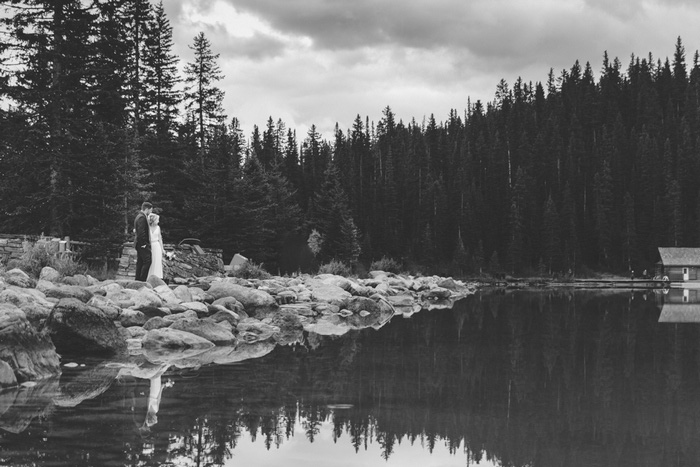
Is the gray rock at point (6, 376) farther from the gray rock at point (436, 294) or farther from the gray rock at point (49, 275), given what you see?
the gray rock at point (436, 294)

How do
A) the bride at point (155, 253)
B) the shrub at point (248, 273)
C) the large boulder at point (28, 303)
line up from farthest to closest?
the shrub at point (248, 273)
the bride at point (155, 253)
the large boulder at point (28, 303)

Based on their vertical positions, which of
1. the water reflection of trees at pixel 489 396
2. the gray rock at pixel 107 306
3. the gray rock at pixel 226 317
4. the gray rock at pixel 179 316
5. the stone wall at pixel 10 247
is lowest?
the water reflection of trees at pixel 489 396

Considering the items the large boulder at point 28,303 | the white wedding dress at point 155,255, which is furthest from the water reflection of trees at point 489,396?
the white wedding dress at point 155,255

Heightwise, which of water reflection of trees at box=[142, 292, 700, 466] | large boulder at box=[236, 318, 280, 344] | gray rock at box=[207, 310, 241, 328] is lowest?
water reflection of trees at box=[142, 292, 700, 466]

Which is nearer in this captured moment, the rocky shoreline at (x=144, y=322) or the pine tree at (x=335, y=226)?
the rocky shoreline at (x=144, y=322)

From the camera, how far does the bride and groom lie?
17125 mm

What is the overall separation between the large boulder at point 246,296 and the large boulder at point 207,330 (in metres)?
3.83

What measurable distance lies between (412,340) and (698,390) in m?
6.63

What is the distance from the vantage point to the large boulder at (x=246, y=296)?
17938 millimetres

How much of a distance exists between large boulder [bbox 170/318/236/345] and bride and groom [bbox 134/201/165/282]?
4.30 meters

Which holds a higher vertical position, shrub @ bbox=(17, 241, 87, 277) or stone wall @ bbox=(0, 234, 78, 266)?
stone wall @ bbox=(0, 234, 78, 266)

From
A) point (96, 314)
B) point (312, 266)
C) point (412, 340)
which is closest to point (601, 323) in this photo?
point (412, 340)

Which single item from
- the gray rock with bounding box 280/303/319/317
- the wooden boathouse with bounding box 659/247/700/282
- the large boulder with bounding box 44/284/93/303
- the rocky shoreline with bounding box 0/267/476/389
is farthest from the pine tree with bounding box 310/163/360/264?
the large boulder with bounding box 44/284/93/303

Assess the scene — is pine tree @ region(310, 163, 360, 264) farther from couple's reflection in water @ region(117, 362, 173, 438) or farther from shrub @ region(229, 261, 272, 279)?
couple's reflection in water @ region(117, 362, 173, 438)
